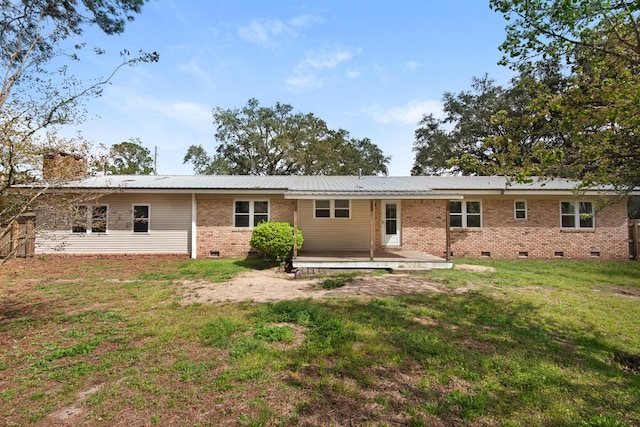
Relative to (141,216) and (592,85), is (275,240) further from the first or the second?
(592,85)

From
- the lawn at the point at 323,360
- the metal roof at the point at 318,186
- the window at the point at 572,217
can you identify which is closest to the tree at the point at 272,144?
the metal roof at the point at 318,186

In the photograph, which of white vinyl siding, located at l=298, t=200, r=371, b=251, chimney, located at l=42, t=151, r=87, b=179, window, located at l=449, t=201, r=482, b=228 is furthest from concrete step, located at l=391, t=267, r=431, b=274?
chimney, located at l=42, t=151, r=87, b=179

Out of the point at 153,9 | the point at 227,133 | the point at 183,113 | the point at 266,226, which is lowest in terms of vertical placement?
the point at 266,226

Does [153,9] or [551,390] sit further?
[153,9]

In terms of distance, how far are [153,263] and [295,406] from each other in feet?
33.7

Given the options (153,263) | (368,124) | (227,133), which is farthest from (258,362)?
(227,133)

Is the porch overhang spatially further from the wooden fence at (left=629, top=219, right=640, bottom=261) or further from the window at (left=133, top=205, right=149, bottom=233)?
the wooden fence at (left=629, top=219, right=640, bottom=261)

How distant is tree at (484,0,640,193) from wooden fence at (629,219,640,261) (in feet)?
41.2

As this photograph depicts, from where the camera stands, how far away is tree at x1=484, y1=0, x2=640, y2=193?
3486 millimetres

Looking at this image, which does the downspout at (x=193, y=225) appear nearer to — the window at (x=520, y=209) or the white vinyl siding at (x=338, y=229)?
the white vinyl siding at (x=338, y=229)

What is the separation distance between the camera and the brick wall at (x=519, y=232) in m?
12.7

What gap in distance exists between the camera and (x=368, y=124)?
18.4m

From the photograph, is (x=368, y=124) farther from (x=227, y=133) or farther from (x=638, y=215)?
(x=638, y=215)

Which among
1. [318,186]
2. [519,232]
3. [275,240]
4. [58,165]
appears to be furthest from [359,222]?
[58,165]
